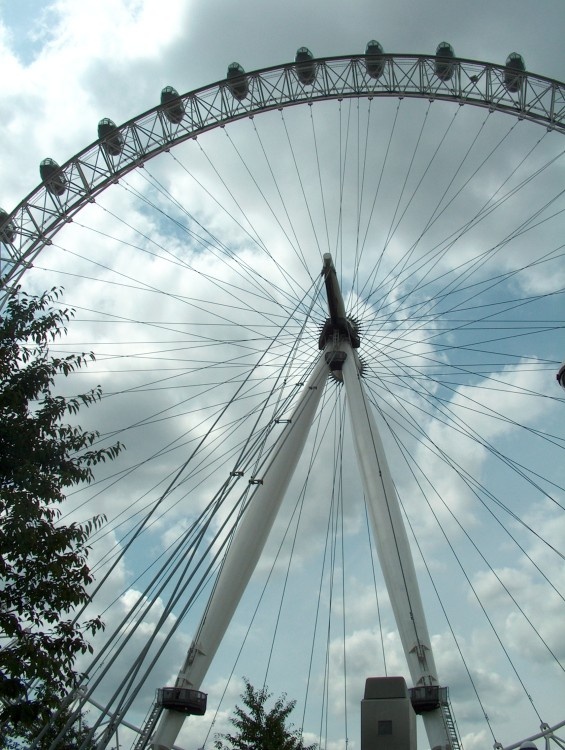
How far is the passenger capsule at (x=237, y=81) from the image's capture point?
105 ft

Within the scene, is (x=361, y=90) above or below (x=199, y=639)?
above

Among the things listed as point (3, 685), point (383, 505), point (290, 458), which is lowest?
point (3, 685)

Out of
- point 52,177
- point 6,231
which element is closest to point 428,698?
point 6,231

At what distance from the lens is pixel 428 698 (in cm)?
1838

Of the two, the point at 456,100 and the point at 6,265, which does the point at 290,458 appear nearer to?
the point at 6,265

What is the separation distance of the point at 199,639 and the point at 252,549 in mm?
3284

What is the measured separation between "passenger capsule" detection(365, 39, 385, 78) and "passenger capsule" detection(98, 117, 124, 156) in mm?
→ 11538

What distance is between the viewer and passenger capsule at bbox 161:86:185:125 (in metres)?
31.9

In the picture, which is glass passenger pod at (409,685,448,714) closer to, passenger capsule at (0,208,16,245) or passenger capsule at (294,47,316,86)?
passenger capsule at (0,208,16,245)

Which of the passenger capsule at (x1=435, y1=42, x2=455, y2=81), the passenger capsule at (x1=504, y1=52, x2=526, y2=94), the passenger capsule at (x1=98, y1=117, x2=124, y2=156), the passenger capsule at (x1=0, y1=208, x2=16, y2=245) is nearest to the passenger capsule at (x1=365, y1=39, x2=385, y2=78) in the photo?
the passenger capsule at (x1=435, y1=42, x2=455, y2=81)

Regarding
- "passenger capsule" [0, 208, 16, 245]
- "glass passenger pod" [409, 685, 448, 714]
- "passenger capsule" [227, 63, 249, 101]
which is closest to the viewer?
"glass passenger pod" [409, 685, 448, 714]

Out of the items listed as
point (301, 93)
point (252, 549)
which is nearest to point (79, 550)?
point (252, 549)

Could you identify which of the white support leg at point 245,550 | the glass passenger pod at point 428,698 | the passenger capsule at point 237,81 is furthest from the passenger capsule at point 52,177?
the glass passenger pod at point 428,698

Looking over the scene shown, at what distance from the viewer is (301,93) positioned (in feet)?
107
